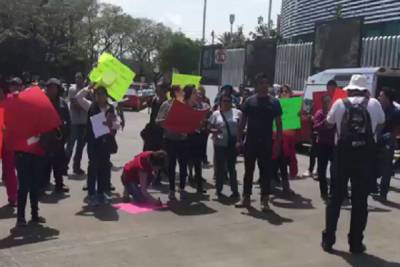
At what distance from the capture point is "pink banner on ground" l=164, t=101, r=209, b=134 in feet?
30.1

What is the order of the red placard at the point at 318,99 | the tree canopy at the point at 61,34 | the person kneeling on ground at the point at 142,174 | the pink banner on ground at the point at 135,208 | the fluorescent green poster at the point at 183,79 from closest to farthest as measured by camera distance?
the pink banner on ground at the point at 135,208 < the person kneeling on ground at the point at 142,174 < the red placard at the point at 318,99 < the fluorescent green poster at the point at 183,79 < the tree canopy at the point at 61,34

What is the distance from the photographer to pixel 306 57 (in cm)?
3178

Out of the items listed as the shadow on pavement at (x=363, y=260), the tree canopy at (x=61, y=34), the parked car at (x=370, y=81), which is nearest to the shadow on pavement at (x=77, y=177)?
the parked car at (x=370, y=81)

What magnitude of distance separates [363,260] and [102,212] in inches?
135

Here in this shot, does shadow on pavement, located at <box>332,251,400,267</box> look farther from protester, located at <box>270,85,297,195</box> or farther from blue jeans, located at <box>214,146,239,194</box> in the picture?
protester, located at <box>270,85,297,195</box>

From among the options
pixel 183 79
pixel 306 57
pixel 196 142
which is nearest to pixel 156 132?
pixel 196 142

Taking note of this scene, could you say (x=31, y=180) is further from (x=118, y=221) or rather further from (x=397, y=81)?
(x=397, y=81)

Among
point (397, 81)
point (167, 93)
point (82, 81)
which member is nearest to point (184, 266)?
point (167, 93)

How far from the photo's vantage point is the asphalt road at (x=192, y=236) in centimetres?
611

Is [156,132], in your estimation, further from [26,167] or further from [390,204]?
[390,204]

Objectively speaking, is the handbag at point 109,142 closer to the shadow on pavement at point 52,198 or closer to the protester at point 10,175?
the shadow on pavement at point 52,198

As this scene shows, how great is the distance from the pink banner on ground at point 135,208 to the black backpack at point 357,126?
2.94 metres

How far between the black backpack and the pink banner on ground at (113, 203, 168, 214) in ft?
9.65

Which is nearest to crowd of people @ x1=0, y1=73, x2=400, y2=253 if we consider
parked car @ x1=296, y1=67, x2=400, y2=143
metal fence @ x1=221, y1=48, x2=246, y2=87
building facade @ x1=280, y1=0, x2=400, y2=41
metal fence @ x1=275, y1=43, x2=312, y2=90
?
parked car @ x1=296, y1=67, x2=400, y2=143
